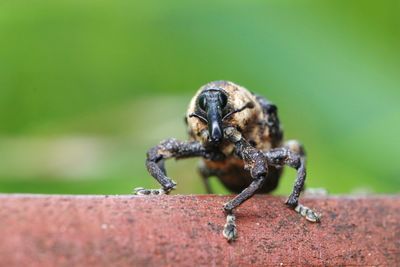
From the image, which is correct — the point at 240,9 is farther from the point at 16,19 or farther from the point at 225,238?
the point at 225,238

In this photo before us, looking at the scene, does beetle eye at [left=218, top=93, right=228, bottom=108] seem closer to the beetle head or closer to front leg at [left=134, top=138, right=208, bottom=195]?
the beetle head

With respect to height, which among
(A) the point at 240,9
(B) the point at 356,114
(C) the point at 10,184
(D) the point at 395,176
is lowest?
(C) the point at 10,184

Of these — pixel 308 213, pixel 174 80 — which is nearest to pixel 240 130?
pixel 308 213

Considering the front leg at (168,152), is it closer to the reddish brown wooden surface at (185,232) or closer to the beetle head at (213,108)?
the beetle head at (213,108)

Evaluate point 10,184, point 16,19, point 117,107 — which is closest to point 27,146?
point 10,184

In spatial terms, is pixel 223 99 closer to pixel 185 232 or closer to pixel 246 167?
pixel 246 167

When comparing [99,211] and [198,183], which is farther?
[198,183]
